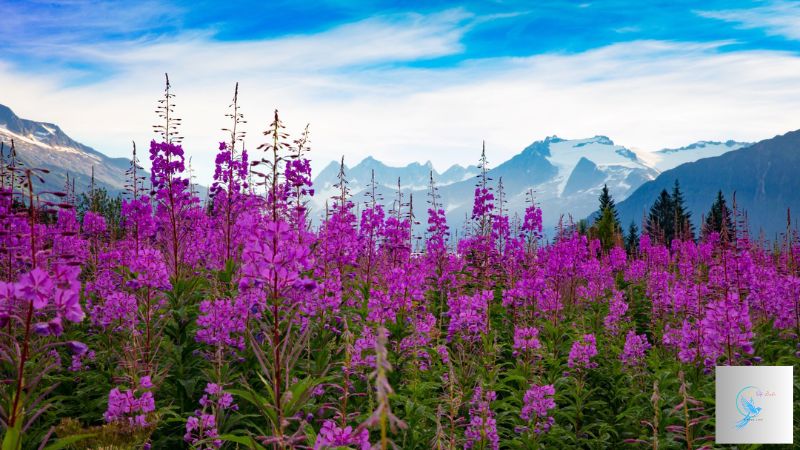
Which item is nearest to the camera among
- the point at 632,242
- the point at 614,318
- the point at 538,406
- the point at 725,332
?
the point at 538,406

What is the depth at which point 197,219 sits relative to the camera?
11344 mm

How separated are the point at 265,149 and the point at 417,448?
12.6ft

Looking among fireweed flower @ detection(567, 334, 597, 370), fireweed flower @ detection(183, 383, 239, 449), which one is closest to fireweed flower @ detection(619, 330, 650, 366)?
fireweed flower @ detection(567, 334, 597, 370)

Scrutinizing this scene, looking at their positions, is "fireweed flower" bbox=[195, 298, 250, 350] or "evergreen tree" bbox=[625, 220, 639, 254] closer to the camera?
"fireweed flower" bbox=[195, 298, 250, 350]

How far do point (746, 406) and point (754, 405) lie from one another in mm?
95

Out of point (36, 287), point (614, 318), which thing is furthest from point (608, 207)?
point (36, 287)

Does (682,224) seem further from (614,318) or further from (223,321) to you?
(223,321)

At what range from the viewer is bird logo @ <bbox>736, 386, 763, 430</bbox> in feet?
19.4

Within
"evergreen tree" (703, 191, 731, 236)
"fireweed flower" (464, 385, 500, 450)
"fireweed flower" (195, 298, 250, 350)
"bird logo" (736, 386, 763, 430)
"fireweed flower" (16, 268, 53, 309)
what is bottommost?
"fireweed flower" (464, 385, 500, 450)

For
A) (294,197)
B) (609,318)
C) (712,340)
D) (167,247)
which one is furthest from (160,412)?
(609,318)

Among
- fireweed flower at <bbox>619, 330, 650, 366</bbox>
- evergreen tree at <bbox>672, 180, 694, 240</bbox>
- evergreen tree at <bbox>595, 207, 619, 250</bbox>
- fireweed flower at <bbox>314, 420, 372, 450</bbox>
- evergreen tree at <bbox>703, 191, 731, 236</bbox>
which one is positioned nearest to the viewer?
fireweed flower at <bbox>314, 420, 372, 450</bbox>

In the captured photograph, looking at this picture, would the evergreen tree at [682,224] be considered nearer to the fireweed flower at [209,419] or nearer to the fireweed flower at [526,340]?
the fireweed flower at [526,340]

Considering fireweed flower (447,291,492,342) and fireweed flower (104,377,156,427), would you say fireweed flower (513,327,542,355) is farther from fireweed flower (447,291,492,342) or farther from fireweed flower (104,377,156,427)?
fireweed flower (104,377,156,427)

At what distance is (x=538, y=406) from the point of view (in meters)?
6.64
